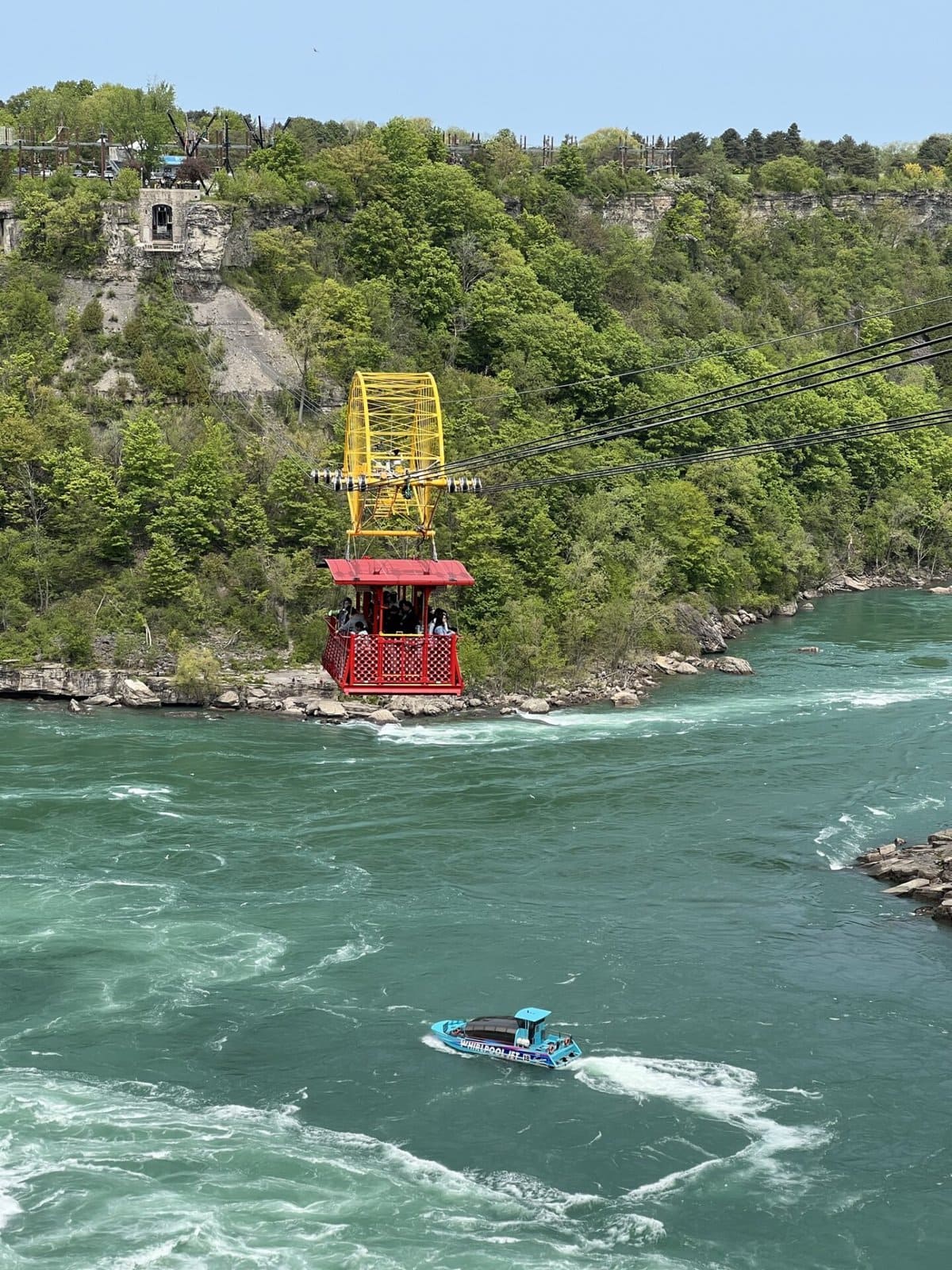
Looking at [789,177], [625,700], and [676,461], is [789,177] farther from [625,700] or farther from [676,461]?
[676,461]

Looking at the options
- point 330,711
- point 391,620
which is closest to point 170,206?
point 330,711

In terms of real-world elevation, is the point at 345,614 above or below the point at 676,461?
below

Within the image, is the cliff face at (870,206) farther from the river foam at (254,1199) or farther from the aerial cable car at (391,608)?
the river foam at (254,1199)

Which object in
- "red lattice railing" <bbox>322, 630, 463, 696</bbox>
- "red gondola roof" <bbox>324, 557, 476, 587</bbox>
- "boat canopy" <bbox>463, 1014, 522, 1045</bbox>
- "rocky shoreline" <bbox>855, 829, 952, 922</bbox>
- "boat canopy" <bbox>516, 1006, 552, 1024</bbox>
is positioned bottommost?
"boat canopy" <bbox>463, 1014, 522, 1045</bbox>

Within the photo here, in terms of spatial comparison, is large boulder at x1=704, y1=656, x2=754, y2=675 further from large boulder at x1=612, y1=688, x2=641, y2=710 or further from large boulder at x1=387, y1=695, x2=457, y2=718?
large boulder at x1=387, y1=695, x2=457, y2=718

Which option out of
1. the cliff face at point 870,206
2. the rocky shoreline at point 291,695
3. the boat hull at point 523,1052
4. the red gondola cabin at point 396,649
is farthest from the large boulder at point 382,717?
the cliff face at point 870,206

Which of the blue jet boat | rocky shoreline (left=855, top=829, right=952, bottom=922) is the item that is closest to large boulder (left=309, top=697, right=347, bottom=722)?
rocky shoreline (left=855, top=829, right=952, bottom=922)
